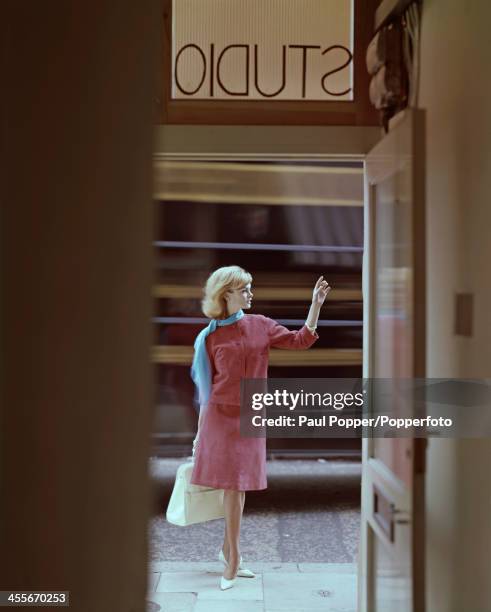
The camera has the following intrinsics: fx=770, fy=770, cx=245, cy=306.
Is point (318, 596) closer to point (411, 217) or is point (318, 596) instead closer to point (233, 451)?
point (233, 451)

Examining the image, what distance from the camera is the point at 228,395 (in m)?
3.56

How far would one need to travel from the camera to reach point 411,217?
2.27 m

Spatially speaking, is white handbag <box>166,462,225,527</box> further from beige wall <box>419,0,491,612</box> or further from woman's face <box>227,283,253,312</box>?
beige wall <box>419,0,491,612</box>

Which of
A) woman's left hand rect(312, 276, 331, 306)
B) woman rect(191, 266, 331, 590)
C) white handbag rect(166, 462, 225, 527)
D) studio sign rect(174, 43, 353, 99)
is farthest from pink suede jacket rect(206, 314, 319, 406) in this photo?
studio sign rect(174, 43, 353, 99)

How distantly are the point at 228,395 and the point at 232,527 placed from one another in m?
0.62

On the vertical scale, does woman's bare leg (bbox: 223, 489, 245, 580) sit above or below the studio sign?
below

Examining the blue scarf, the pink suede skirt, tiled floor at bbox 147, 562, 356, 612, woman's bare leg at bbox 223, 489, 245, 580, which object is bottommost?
tiled floor at bbox 147, 562, 356, 612

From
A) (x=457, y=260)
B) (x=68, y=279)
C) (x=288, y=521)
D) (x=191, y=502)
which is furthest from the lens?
(x=288, y=521)

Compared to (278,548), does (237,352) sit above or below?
above

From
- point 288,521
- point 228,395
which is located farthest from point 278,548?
point 228,395

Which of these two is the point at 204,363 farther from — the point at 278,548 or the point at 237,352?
the point at 278,548

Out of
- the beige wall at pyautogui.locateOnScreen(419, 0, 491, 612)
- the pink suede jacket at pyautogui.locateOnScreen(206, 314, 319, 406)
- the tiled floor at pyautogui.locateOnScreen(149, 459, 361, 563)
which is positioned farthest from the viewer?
the tiled floor at pyautogui.locateOnScreen(149, 459, 361, 563)

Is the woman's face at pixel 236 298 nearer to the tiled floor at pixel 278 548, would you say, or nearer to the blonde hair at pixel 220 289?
the blonde hair at pixel 220 289

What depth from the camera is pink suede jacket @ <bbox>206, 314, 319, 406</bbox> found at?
3.56 metres
